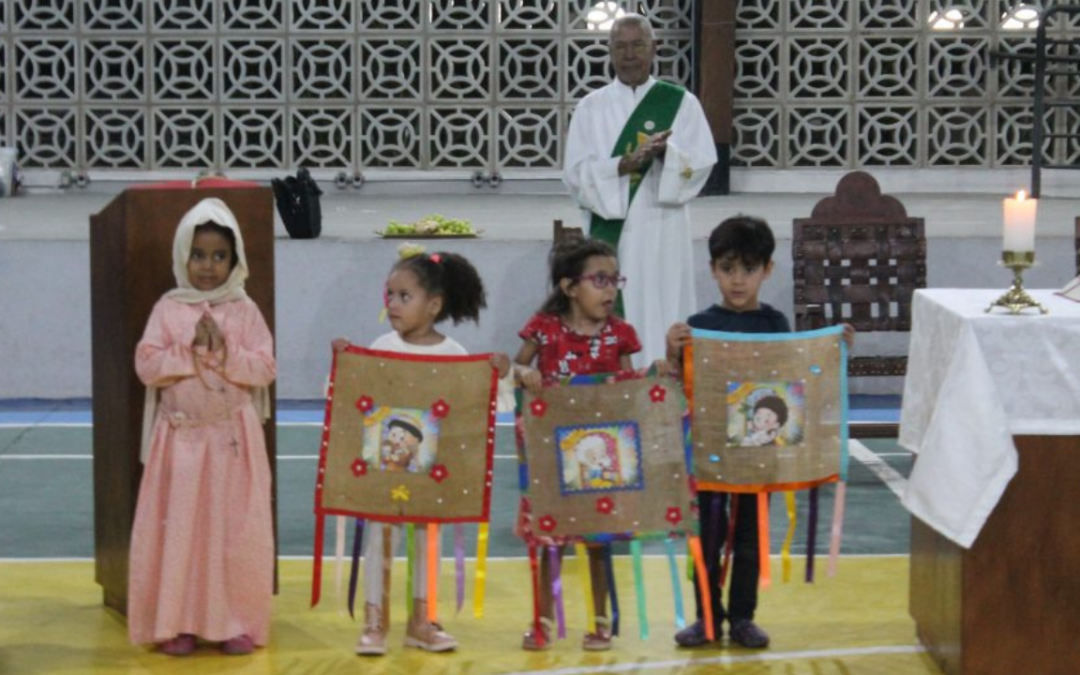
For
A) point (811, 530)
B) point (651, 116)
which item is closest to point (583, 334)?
point (811, 530)

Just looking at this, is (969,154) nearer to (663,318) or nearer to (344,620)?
(663,318)

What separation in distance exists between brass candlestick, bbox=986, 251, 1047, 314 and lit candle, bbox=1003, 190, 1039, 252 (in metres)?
0.02

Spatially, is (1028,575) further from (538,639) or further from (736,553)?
(538,639)

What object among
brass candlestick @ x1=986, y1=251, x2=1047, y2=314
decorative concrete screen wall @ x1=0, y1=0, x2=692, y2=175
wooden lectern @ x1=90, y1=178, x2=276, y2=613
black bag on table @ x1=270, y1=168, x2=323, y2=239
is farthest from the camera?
decorative concrete screen wall @ x1=0, y1=0, x2=692, y2=175

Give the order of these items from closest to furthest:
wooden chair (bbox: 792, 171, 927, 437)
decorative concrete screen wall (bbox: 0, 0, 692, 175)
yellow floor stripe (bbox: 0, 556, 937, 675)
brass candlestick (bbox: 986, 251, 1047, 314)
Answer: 1. brass candlestick (bbox: 986, 251, 1047, 314)
2. yellow floor stripe (bbox: 0, 556, 937, 675)
3. wooden chair (bbox: 792, 171, 927, 437)
4. decorative concrete screen wall (bbox: 0, 0, 692, 175)

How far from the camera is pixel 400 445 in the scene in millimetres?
5891

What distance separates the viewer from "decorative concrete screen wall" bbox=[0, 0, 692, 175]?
13.5 meters

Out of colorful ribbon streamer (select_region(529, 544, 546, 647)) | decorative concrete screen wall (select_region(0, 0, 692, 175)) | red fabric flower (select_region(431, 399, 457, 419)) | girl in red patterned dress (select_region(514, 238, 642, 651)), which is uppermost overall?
decorative concrete screen wall (select_region(0, 0, 692, 175))

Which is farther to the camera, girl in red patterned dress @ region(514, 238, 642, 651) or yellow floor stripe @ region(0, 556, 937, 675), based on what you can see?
girl in red patterned dress @ region(514, 238, 642, 651)

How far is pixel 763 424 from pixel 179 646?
1.85 metres

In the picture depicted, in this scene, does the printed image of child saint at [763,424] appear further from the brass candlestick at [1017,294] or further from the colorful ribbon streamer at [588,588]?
the brass candlestick at [1017,294]

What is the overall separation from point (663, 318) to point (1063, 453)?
3.69 m

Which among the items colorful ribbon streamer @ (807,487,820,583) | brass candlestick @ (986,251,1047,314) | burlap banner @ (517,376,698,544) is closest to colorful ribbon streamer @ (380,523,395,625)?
burlap banner @ (517,376,698,544)

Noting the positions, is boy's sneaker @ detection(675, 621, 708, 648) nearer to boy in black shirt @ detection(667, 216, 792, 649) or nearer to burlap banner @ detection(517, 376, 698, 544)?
boy in black shirt @ detection(667, 216, 792, 649)
